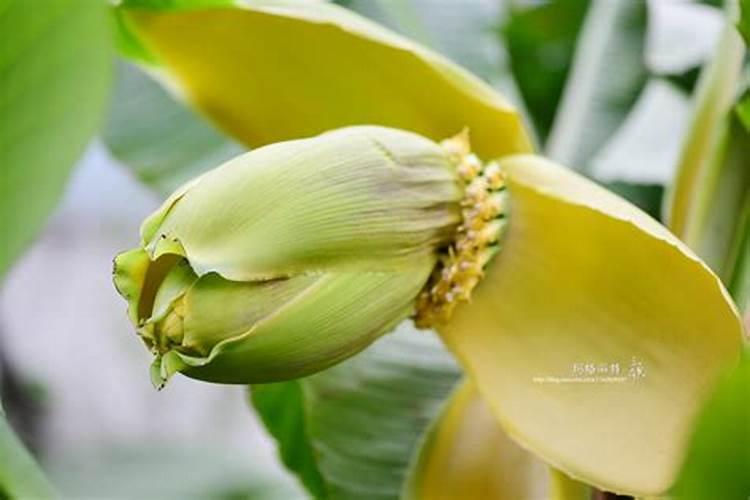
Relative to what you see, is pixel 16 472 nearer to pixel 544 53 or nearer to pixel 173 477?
pixel 544 53

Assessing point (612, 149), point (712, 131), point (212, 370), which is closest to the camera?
point (212, 370)

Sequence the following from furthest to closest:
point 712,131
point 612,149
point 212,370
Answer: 1. point 612,149
2. point 712,131
3. point 212,370

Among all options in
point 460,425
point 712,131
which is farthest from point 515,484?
point 712,131

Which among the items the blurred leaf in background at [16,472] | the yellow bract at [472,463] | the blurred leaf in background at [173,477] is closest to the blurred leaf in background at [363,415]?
the yellow bract at [472,463]

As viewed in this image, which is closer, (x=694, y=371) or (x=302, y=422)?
(x=694, y=371)

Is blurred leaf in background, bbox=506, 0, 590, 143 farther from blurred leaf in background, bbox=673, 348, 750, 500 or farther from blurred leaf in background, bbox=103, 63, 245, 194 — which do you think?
blurred leaf in background, bbox=673, 348, 750, 500

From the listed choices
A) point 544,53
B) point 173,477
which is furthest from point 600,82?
point 173,477

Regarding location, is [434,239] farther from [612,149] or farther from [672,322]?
[612,149]

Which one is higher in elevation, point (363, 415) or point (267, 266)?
point (267, 266)
